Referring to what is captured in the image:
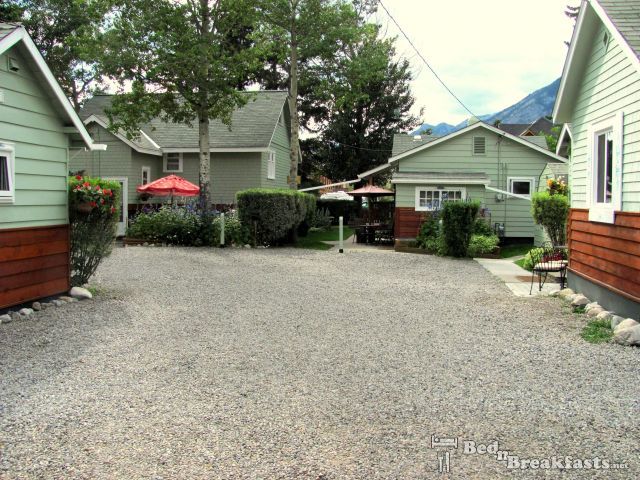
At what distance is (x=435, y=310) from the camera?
348 inches

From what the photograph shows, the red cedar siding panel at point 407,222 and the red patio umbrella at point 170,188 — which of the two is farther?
the red patio umbrella at point 170,188

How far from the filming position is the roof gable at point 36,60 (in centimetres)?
766

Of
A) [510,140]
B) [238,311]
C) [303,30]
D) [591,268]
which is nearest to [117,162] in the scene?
[303,30]

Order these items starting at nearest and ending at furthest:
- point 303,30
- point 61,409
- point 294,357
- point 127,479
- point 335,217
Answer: point 127,479 → point 61,409 → point 294,357 → point 303,30 → point 335,217

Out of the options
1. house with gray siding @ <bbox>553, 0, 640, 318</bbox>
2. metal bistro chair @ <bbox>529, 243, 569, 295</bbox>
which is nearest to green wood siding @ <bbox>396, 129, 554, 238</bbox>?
metal bistro chair @ <bbox>529, 243, 569, 295</bbox>

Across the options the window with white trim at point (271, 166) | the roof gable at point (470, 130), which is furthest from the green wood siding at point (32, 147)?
the window with white trim at point (271, 166)

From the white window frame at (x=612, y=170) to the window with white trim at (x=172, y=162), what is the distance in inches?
739

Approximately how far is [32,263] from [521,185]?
1810 cm

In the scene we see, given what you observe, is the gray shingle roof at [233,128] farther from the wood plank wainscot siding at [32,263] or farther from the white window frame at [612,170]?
the white window frame at [612,170]

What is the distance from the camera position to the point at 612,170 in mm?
8461

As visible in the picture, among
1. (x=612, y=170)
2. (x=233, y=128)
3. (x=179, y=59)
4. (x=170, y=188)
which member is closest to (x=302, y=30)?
(x=233, y=128)

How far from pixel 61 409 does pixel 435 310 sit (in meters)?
5.71

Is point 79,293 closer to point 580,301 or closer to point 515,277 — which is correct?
point 580,301

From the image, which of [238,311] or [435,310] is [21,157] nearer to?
[238,311]
